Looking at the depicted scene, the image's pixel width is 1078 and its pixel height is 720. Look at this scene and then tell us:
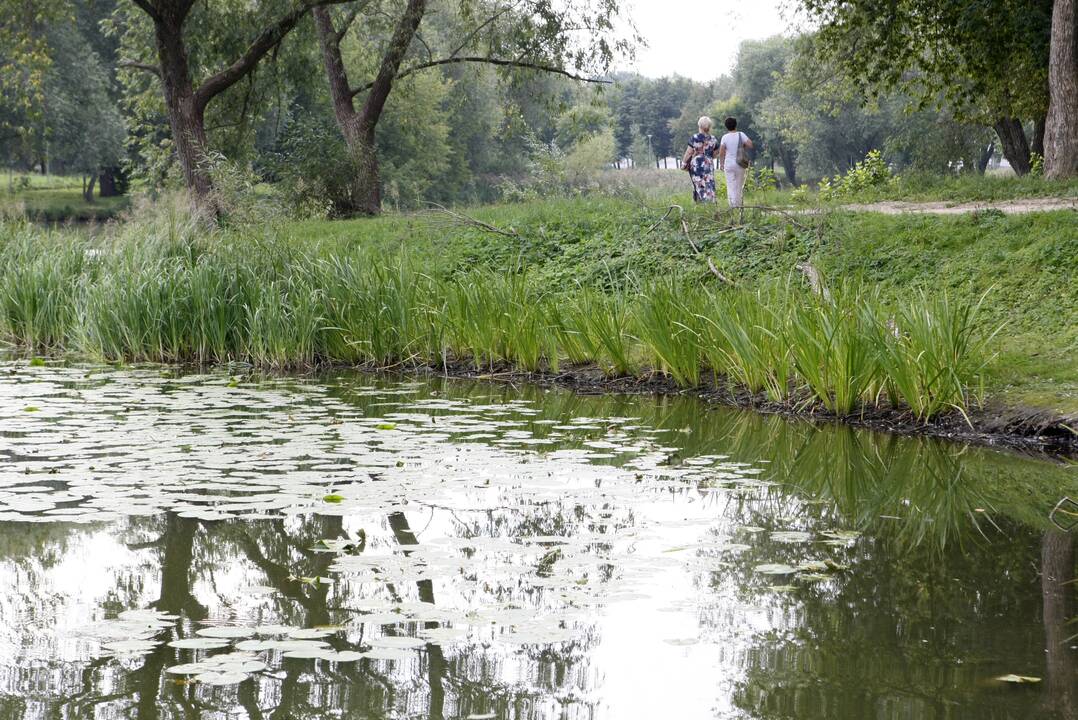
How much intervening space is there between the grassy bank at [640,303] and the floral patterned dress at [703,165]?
195 centimetres

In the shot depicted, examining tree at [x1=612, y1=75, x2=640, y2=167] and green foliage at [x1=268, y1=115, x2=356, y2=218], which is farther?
tree at [x1=612, y1=75, x2=640, y2=167]

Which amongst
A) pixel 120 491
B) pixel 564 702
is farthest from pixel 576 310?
pixel 564 702

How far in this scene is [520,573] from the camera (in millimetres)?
4559

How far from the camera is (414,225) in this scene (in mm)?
17328

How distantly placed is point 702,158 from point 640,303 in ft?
22.8

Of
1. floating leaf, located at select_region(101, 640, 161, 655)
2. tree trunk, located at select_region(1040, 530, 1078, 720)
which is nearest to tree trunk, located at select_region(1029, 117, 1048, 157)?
tree trunk, located at select_region(1040, 530, 1078, 720)

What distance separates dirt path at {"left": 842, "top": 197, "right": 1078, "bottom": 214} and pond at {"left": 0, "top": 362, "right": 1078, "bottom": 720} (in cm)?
644

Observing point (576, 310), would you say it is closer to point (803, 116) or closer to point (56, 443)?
point (56, 443)

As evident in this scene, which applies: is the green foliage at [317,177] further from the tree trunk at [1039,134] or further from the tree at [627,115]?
the tree at [627,115]

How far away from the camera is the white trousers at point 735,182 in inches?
588

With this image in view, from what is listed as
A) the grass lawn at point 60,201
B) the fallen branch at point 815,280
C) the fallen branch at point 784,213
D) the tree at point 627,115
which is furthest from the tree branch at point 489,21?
the tree at point 627,115

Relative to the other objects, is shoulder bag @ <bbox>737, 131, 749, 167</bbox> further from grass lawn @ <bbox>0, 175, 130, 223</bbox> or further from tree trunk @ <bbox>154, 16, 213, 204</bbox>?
grass lawn @ <bbox>0, 175, 130, 223</bbox>

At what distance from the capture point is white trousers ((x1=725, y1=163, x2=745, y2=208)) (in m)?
14.9

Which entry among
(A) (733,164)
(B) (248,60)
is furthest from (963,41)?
(B) (248,60)
